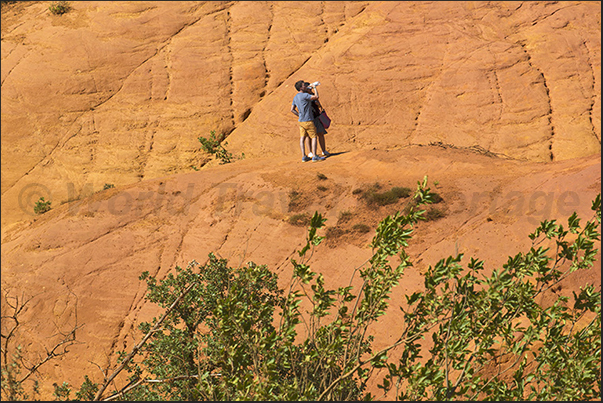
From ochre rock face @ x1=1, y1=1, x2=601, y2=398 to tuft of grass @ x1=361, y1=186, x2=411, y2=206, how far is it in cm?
22

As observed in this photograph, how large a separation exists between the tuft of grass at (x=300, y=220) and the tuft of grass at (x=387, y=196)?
3.29ft

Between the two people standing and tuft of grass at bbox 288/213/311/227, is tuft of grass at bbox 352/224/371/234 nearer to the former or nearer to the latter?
tuft of grass at bbox 288/213/311/227

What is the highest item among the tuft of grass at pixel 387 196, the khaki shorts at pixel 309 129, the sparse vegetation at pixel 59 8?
the sparse vegetation at pixel 59 8

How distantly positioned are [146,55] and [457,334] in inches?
643

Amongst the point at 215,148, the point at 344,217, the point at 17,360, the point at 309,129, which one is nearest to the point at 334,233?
the point at 344,217

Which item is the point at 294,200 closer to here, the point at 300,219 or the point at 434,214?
the point at 300,219

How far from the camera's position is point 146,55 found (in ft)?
57.2

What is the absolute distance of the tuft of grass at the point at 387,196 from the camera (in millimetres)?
8242

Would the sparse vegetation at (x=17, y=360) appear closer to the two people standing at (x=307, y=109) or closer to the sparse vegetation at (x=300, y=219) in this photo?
the sparse vegetation at (x=300, y=219)

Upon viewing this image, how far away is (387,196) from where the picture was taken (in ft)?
27.2

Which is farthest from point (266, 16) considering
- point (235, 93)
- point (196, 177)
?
point (196, 177)

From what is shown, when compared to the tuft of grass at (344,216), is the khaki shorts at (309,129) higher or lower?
higher

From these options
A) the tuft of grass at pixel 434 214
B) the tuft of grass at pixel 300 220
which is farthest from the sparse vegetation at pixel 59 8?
the tuft of grass at pixel 434 214

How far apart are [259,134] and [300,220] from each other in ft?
23.2
